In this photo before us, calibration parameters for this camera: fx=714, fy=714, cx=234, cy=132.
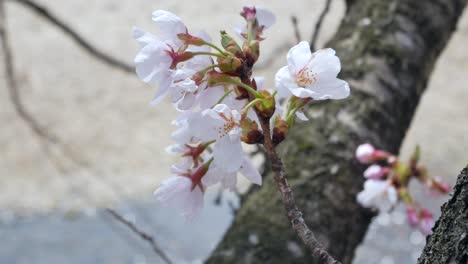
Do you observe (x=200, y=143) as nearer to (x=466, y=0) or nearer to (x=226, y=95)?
(x=226, y=95)

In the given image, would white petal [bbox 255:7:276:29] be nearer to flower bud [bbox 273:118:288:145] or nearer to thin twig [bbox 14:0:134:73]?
flower bud [bbox 273:118:288:145]

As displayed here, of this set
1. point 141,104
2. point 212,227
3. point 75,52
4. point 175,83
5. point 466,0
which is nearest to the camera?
point 175,83

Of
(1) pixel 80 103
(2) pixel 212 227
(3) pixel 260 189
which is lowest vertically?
(1) pixel 80 103

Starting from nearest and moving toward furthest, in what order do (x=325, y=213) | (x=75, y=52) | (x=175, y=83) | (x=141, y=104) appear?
(x=175, y=83) < (x=325, y=213) < (x=141, y=104) < (x=75, y=52)

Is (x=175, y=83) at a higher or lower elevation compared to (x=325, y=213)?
higher

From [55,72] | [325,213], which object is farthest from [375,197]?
[55,72]

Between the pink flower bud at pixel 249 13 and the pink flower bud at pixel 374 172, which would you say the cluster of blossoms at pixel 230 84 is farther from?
the pink flower bud at pixel 374 172
